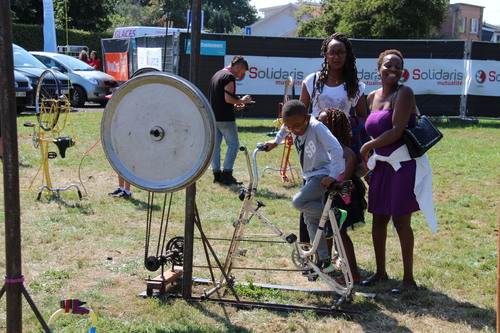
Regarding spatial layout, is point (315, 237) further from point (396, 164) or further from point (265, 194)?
point (265, 194)

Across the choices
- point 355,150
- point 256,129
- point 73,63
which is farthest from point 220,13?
point 355,150

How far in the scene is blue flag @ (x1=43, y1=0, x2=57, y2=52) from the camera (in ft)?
71.5

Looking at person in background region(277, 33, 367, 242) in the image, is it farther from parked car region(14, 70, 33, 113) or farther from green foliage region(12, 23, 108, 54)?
green foliage region(12, 23, 108, 54)

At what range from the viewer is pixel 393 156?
473cm

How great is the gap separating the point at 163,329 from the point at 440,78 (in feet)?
48.5

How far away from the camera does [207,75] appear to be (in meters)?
15.8

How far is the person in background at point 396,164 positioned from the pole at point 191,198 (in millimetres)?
1511

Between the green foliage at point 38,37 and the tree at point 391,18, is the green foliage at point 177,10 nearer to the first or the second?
the green foliage at point 38,37

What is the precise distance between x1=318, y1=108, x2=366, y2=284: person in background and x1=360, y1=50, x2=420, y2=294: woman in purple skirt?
12cm

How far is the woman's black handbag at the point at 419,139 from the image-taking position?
15.2 ft

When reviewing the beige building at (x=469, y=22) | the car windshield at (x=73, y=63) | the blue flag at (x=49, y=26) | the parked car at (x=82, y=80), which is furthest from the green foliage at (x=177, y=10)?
the parked car at (x=82, y=80)

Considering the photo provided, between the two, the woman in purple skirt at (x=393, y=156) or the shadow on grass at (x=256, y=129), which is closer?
the woman in purple skirt at (x=393, y=156)

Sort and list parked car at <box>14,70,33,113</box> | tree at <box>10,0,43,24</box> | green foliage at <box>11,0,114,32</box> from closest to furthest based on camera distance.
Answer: parked car at <box>14,70,33,113</box> < tree at <box>10,0,43,24</box> < green foliage at <box>11,0,114,32</box>

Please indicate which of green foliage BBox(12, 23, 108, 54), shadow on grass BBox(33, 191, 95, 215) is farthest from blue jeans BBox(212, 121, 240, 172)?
green foliage BBox(12, 23, 108, 54)
